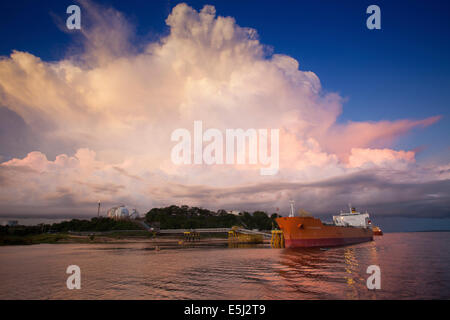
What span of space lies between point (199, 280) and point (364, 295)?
10571 millimetres

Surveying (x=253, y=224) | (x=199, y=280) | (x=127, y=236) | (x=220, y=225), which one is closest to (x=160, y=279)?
(x=199, y=280)

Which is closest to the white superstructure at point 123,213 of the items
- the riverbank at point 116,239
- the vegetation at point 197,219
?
the vegetation at point 197,219

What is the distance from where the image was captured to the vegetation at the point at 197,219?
111 metres

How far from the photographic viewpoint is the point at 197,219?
127 m

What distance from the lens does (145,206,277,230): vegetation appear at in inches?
4356

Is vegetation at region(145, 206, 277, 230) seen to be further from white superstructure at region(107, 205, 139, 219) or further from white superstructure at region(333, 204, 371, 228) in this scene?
white superstructure at region(333, 204, 371, 228)

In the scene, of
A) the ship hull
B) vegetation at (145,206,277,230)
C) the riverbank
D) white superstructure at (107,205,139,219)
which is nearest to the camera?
the ship hull

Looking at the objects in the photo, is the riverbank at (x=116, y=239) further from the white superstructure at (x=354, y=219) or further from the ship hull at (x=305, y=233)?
the white superstructure at (x=354, y=219)

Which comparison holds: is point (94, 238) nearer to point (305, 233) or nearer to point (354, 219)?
point (305, 233)

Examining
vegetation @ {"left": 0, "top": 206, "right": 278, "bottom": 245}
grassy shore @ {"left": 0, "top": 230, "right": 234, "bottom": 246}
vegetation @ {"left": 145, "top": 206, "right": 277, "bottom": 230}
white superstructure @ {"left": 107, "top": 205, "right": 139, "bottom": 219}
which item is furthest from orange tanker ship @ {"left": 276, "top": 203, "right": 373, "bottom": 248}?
white superstructure @ {"left": 107, "top": 205, "right": 139, "bottom": 219}

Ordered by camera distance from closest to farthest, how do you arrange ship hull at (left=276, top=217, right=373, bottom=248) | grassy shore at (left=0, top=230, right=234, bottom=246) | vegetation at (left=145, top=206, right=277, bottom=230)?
ship hull at (left=276, top=217, right=373, bottom=248)
grassy shore at (left=0, top=230, right=234, bottom=246)
vegetation at (left=145, top=206, right=277, bottom=230)
